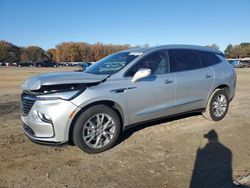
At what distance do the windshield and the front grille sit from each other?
145 cm

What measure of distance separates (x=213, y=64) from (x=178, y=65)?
1269mm

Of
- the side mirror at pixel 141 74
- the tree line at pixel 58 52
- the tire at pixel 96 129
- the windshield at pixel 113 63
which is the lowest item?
the tire at pixel 96 129

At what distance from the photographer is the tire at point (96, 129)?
4.98 metres

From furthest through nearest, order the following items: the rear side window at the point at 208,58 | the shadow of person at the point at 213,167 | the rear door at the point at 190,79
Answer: the rear side window at the point at 208,58 → the rear door at the point at 190,79 → the shadow of person at the point at 213,167

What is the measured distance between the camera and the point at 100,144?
17.1 feet

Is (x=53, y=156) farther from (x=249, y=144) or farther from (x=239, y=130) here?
(x=239, y=130)

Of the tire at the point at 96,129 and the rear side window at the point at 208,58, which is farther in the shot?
the rear side window at the point at 208,58

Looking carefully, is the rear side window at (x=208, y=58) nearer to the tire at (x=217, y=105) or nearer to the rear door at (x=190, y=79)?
the rear door at (x=190, y=79)

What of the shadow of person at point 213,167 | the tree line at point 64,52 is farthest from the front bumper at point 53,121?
the tree line at point 64,52

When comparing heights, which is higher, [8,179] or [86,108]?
[86,108]

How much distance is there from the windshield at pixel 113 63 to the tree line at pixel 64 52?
12890 cm

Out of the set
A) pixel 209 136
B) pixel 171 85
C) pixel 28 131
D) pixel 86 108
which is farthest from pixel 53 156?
pixel 209 136

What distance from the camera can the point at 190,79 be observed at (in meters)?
6.61

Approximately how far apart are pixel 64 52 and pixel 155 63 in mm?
146512
